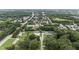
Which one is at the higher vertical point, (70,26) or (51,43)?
(70,26)

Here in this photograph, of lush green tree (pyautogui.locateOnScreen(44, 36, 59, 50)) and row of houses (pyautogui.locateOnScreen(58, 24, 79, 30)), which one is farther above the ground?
row of houses (pyautogui.locateOnScreen(58, 24, 79, 30))

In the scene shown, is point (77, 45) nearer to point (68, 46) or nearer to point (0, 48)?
point (68, 46)

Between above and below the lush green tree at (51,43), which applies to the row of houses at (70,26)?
above

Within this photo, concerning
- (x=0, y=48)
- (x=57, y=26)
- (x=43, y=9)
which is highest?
(x=43, y=9)
